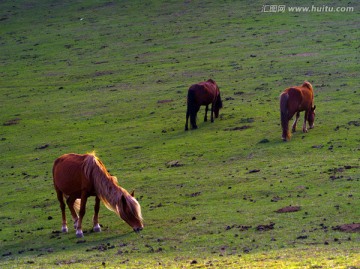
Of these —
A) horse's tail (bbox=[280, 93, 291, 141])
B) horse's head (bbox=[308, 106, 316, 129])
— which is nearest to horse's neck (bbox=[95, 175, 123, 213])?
horse's tail (bbox=[280, 93, 291, 141])

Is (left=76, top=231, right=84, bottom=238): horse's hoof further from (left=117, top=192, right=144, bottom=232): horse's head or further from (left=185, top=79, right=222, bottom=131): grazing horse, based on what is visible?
(left=185, top=79, right=222, bottom=131): grazing horse

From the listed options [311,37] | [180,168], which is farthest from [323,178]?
[311,37]

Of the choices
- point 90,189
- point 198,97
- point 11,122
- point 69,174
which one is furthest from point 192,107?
point 90,189

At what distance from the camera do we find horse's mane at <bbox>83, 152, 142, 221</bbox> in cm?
1523

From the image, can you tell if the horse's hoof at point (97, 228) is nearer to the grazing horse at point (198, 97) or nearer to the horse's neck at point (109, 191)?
the horse's neck at point (109, 191)

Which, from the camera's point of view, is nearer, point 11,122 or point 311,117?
point 311,117

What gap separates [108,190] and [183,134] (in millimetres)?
12290

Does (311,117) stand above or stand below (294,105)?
below

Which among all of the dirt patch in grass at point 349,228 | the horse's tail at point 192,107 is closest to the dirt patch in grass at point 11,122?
the horse's tail at point 192,107

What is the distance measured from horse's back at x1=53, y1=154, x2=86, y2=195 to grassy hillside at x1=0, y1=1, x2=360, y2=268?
3.55 ft

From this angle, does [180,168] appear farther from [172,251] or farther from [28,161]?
[172,251]

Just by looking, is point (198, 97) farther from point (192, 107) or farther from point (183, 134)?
point (183, 134)

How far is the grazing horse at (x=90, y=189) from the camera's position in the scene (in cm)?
1528

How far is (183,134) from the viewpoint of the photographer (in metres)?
27.6
